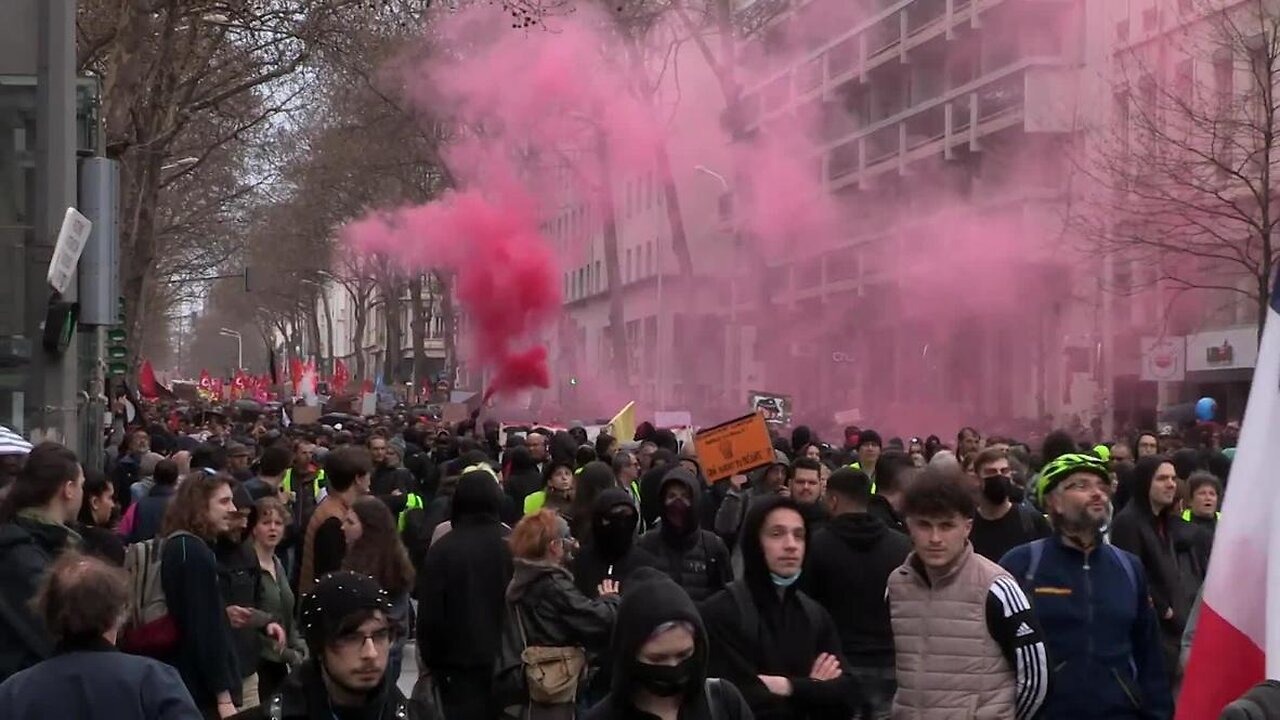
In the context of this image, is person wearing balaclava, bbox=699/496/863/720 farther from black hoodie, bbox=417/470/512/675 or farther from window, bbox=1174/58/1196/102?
window, bbox=1174/58/1196/102

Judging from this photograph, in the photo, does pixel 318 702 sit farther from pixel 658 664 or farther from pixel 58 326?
pixel 58 326

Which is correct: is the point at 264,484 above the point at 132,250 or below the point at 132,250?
below

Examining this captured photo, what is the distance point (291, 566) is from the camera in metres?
11.3

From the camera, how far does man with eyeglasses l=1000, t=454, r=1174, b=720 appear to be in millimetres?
6102

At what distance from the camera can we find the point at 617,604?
7.23m

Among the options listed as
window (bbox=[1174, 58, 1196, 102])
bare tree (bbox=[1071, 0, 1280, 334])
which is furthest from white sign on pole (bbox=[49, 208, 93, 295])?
window (bbox=[1174, 58, 1196, 102])

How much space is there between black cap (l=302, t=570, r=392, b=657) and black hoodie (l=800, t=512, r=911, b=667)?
7.90ft

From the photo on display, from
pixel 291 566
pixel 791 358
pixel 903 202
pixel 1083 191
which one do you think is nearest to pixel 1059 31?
pixel 1083 191

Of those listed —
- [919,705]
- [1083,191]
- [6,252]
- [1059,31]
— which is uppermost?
[1059,31]

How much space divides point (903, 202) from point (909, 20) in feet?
12.4

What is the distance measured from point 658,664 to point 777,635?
1.65 meters

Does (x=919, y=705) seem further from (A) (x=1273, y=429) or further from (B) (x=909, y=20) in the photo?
(B) (x=909, y=20)

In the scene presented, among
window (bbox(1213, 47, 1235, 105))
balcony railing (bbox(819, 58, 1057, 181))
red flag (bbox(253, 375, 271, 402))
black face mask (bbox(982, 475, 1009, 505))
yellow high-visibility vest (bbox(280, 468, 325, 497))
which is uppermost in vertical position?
balcony railing (bbox(819, 58, 1057, 181))

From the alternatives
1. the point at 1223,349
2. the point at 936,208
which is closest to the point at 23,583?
the point at 1223,349
